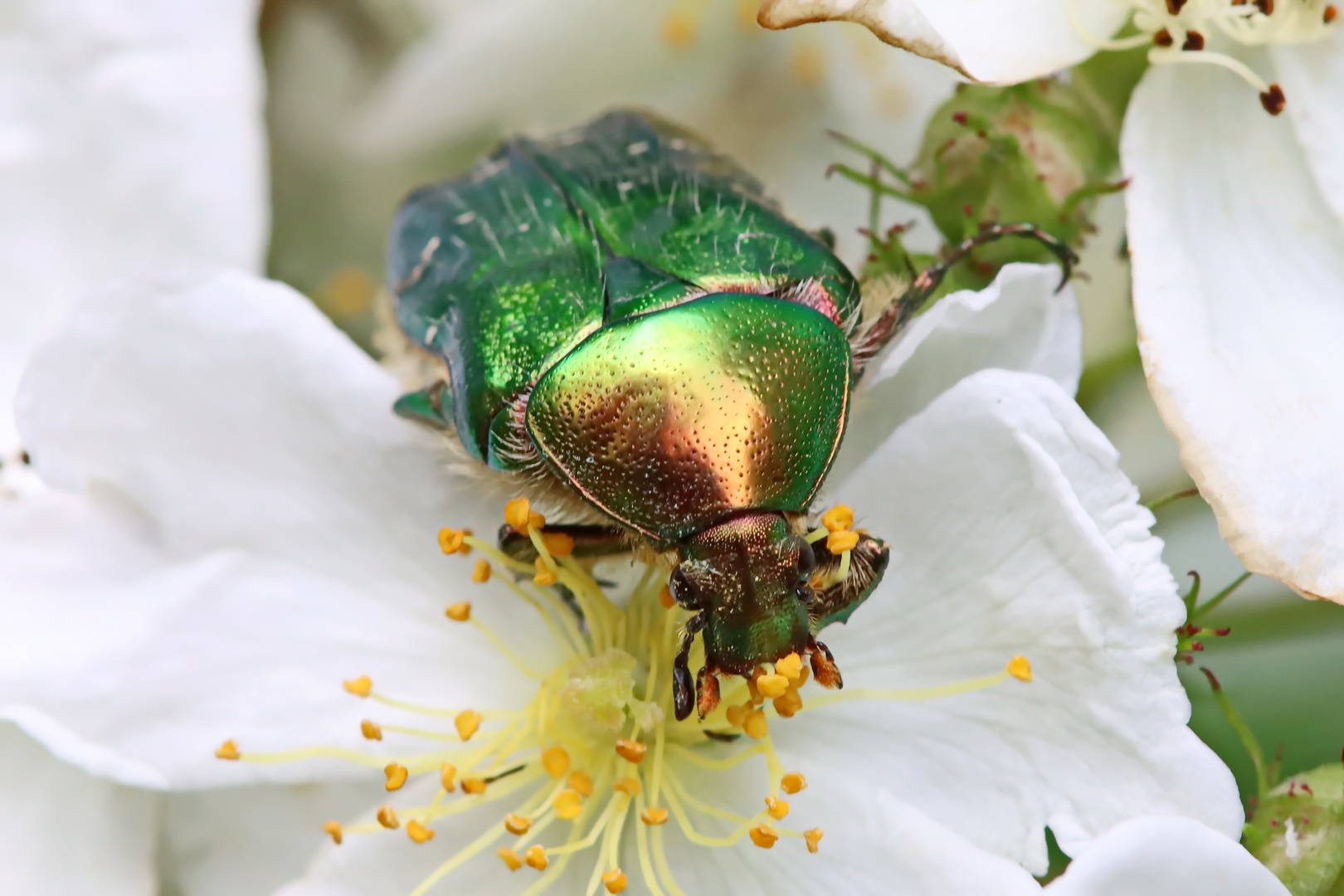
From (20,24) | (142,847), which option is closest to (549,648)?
(142,847)

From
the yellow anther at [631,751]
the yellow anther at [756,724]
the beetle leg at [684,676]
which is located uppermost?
the beetle leg at [684,676]

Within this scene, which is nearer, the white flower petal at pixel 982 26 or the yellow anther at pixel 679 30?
the white flower petal at pixel 982 26

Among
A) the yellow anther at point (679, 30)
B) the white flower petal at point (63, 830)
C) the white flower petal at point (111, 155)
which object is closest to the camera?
the white flower petal at point (63, 830)

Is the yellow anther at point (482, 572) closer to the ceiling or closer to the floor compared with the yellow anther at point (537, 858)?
closer to the ceiling

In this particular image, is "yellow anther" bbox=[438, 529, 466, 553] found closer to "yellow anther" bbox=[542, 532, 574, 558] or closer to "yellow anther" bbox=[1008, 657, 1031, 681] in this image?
"yellow anther" bbox=[542, 532, 574, 558]

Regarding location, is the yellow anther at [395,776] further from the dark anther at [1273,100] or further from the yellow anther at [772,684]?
the dark anther at [1273,100]

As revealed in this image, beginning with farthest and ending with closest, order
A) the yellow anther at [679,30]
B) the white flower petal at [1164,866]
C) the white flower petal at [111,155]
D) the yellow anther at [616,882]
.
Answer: the yellow anther at [679,30] < the white flower petal at [111,155] < the yellow anther at [616,882] < the white flower petal at [1164,866]

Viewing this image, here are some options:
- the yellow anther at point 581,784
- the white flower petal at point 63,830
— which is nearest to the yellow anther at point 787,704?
Result: the yellow anther at point 581,784

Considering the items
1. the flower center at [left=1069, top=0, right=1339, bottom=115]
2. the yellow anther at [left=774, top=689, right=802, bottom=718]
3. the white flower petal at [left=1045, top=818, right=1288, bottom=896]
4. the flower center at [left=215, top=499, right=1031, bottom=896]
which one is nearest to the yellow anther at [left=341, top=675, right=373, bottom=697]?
the flower center at [left=215, top=499, right=1031, bottom=896]
